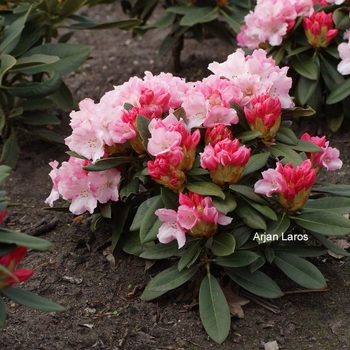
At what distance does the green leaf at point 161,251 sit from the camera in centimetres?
239

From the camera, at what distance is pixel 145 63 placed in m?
4.71

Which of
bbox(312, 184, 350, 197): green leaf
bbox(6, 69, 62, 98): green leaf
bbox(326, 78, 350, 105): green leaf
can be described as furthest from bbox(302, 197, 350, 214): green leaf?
bbox(6, 69, 62, 98): green leaf

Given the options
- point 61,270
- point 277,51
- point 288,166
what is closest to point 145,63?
point 277,51

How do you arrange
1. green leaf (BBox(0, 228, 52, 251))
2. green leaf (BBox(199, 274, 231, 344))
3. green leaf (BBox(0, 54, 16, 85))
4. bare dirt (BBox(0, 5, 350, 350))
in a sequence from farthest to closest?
green leaf (BBox(0, 54, 16, 85)) < bare dirt (BBox(0, 5, 350, 350)) < green leaf (BBox(199, 274, 231, 344)) < green leaf (BBox(0, 228, 52, 251))

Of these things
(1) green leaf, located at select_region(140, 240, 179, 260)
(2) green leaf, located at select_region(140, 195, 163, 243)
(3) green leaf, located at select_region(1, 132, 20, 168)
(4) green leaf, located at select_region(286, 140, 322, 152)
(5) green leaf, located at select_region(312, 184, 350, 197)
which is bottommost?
(3) green leaf, located at select_region(1, 132, 20, 168)

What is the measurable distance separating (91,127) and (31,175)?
1236mm

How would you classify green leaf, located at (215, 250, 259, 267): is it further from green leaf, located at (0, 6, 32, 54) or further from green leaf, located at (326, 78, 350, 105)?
green leaf, located at (0, 6, 32, 54)

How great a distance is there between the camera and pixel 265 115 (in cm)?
240

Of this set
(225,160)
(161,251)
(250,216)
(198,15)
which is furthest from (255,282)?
(198,15)

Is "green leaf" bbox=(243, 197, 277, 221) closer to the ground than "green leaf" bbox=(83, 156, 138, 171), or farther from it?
closer to the ground

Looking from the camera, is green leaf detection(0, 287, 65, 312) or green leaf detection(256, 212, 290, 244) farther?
green leaf detection(256, 212, 290, 244)

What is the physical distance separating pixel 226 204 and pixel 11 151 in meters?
1.62

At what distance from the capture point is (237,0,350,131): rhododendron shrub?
3311 millimetres

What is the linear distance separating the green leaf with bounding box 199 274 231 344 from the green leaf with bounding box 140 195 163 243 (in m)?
0.25
